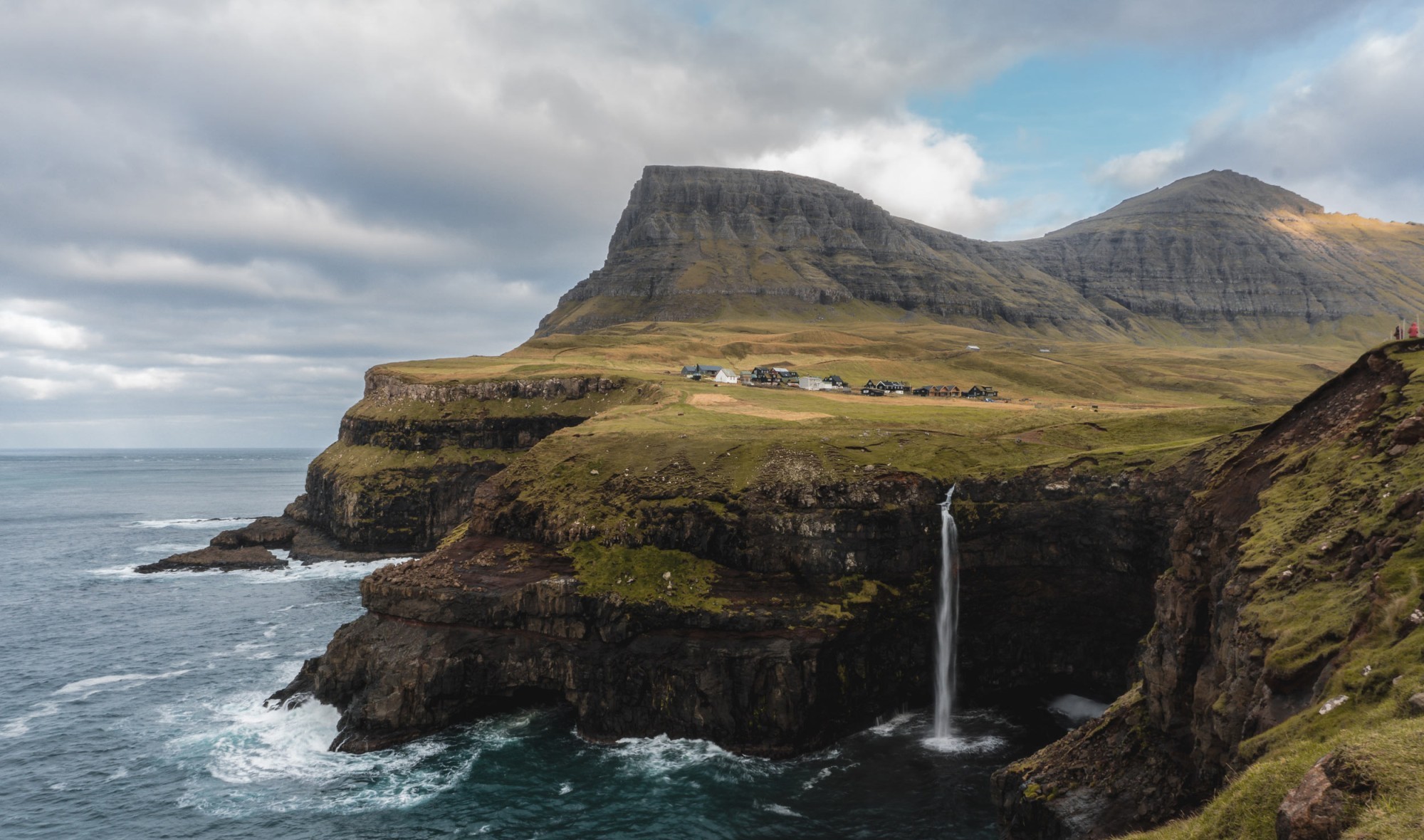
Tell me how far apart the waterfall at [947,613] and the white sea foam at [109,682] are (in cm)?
6448

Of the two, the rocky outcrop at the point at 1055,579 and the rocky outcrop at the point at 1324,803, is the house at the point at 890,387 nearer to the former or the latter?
the rocky outcrop at the point at 1055,579

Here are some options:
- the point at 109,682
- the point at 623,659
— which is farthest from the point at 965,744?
the point at 109,682

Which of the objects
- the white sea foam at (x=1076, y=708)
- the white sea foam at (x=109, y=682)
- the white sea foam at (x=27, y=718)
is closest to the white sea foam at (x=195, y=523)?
the white sea foam at (x=109, y=682)

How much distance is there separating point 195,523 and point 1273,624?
601ft

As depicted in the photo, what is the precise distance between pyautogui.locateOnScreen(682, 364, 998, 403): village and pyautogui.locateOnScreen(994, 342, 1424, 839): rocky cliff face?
80894mm

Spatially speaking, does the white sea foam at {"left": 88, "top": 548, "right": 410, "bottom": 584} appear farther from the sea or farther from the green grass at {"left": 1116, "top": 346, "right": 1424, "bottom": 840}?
→ the green grass at {"left": 1116, "top": 346, "right": 1424, "bottom": 840}

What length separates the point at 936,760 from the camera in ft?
147

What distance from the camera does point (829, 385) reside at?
125m

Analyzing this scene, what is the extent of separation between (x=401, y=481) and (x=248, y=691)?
53447 mm

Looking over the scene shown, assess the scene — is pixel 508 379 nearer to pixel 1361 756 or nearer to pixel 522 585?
pixel 522 585

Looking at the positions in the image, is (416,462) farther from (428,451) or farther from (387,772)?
(387,772)

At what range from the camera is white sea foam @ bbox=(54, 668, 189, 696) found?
6050 cm

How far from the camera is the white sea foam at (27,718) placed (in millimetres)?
52156

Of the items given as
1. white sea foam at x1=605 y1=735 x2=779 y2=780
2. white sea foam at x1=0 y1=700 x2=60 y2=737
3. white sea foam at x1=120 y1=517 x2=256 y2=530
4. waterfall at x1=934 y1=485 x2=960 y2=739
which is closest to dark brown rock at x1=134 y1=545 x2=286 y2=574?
white sea foam at x1=120 y1=517 x2=256 y2=530
